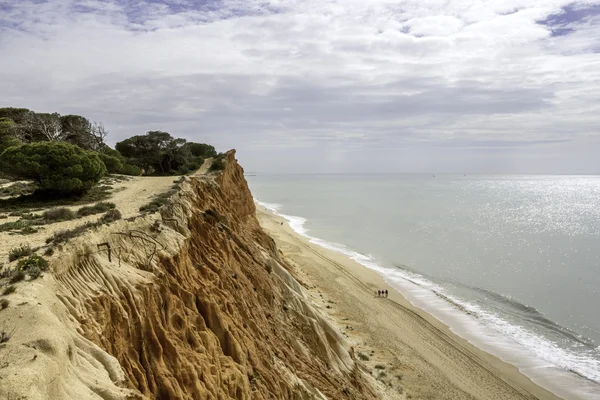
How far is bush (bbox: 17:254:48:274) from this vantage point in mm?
8797

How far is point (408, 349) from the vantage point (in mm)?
25000

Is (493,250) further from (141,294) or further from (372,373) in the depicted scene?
(141,294)

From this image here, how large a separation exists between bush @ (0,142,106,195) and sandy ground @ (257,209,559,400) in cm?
1758

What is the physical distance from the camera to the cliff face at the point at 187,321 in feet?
28.4

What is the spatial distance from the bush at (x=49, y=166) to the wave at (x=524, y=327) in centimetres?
2906

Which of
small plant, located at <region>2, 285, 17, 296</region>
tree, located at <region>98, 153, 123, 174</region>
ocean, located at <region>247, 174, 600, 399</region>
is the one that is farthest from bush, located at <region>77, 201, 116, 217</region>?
ocean, located at <region>247, 174, 600, 399</region>

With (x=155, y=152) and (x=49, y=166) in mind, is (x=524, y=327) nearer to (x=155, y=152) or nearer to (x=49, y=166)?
(x=49, y=166)

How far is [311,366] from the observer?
55.5 feet

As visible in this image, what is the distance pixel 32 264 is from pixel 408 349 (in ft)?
71.9

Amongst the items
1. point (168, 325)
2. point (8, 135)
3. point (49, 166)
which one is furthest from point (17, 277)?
point (8, 135)

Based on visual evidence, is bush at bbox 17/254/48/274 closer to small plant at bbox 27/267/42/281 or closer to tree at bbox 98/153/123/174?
small plant at bbox 27/267/42/281

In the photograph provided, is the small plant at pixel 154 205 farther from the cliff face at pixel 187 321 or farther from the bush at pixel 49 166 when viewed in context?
the bush at pixel 49 166

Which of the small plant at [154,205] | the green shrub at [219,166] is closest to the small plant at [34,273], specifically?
the small plant at [154,205]

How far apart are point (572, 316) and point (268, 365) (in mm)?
30015
